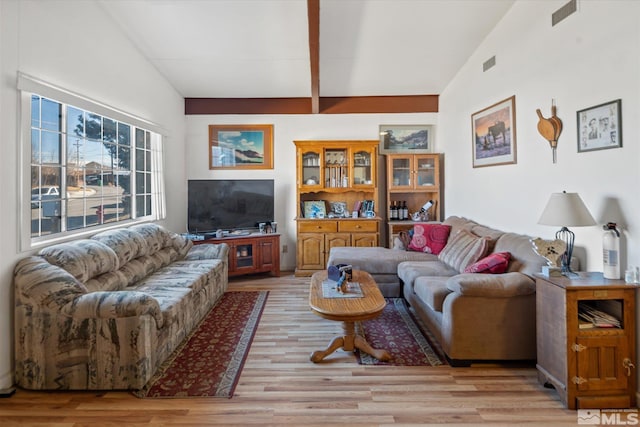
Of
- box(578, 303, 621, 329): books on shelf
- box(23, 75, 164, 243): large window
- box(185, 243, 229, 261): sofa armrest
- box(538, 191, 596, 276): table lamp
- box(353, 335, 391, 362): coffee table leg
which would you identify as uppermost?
box(23, 75, 164, 243): large window

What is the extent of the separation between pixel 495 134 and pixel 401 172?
1780 mm

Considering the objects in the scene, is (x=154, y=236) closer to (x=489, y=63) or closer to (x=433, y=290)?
(x=433, y=290)

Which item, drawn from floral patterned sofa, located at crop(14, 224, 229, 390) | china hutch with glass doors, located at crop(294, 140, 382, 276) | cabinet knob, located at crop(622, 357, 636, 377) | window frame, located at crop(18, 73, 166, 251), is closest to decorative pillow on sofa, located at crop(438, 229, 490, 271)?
cabinet knob, located at crop(622, 357, 636, 377)

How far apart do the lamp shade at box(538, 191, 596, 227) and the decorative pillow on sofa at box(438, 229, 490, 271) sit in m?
0.97

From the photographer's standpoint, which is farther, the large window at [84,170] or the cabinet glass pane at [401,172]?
the cabinet glass pane at [401,172]

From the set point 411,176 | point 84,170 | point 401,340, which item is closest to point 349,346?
point 401,340

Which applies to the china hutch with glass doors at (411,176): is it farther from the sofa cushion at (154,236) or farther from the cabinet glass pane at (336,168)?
the sofa cushion at (154,236)

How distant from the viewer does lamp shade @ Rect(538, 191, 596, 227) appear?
2.34 metres

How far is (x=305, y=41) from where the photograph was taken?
13.5 ft

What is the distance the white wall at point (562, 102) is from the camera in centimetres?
221

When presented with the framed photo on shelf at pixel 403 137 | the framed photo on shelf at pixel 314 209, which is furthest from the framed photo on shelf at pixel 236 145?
the framed photo on shelf at pixel 403 137

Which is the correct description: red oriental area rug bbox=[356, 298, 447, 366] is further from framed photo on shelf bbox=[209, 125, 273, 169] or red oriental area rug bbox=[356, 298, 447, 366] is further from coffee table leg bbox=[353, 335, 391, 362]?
framed photo on shelf bbox=[209, 125, 273, 169]

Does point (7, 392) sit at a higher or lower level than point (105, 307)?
lower

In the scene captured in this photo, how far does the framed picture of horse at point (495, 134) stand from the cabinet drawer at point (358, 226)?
5.54 feet
